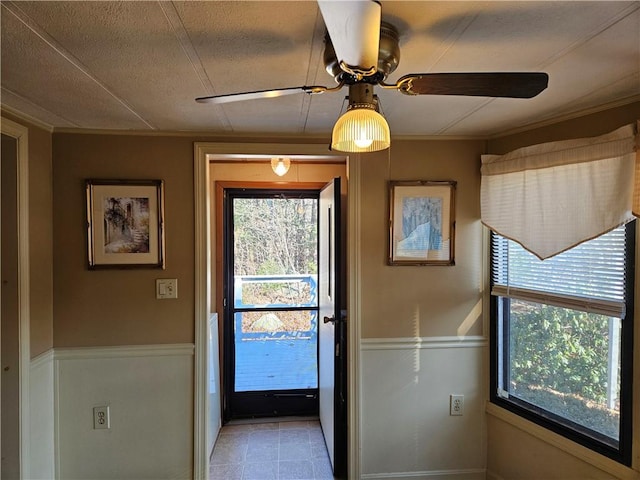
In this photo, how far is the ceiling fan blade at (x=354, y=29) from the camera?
679 mm

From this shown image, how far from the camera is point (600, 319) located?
1799 millimetres

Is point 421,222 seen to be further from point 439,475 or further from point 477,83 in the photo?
point 439,475

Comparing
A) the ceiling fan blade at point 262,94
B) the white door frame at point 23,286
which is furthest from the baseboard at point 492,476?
the white door frame at point 23,286

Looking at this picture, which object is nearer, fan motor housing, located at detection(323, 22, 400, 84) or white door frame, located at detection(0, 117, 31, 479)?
fan motor housing, located at detection(323, 22, 400, 84)

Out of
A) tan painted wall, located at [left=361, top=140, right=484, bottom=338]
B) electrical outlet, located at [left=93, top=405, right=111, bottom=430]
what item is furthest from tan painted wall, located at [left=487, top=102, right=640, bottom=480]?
electrical outlet, located at [left=93, top=405, right=111, bottom=430]

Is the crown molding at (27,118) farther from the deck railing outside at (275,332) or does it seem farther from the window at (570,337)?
the window at (570,337)

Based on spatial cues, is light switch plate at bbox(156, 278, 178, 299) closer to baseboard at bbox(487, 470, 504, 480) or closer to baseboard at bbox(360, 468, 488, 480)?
baseboard at bbox(360, 468, 488, 480)

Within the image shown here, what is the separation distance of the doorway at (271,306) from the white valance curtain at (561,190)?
4.94ft

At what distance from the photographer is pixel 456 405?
2334 millimetres

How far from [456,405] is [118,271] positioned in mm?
2243

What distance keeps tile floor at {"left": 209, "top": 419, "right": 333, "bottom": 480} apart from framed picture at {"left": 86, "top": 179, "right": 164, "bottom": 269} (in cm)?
150

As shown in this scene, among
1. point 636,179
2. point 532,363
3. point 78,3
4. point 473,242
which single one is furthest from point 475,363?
point 78,3

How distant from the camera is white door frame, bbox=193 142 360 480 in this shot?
221cm

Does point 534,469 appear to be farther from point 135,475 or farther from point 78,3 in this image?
point 78,3
